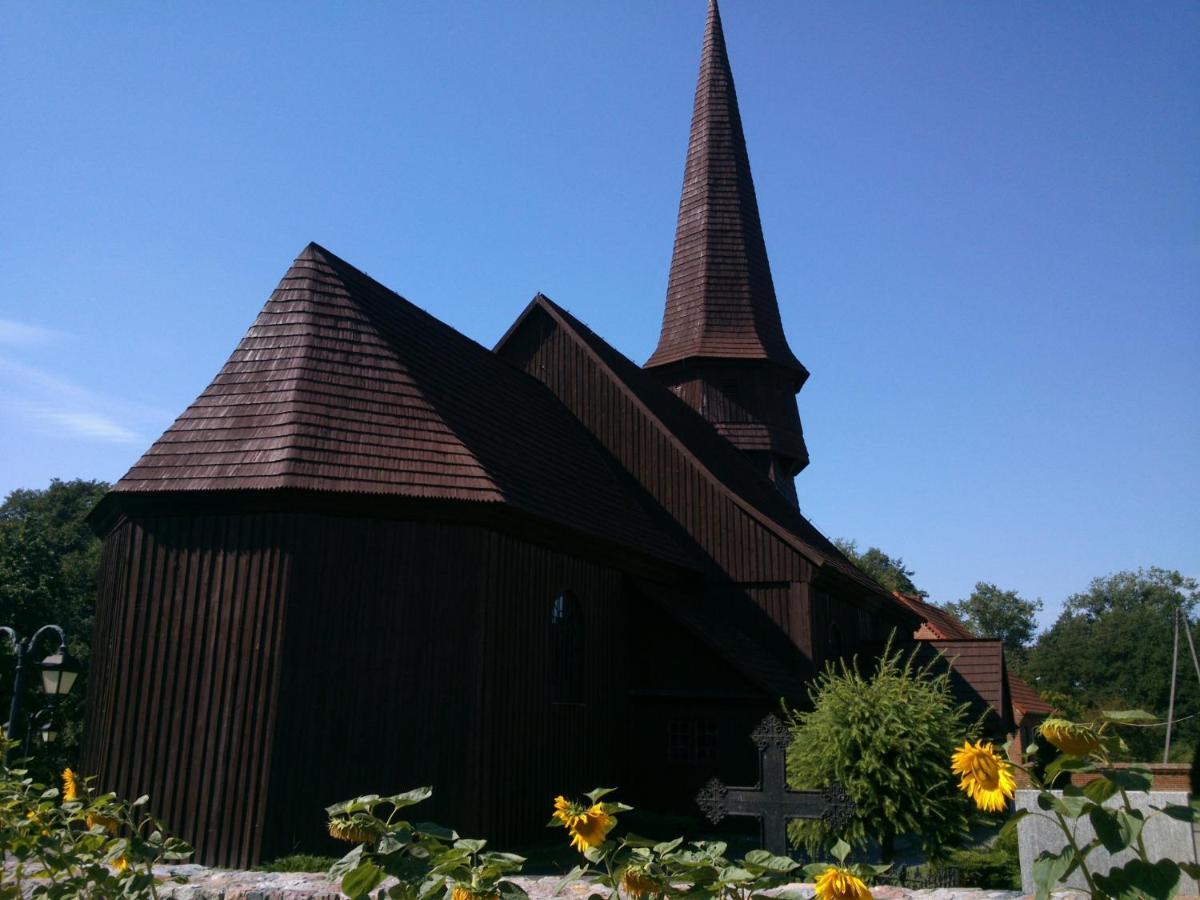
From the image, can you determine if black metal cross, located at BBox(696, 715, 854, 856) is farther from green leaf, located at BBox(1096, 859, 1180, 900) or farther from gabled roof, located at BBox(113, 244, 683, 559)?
green leaf, located at BBox(1096, 859, 1180, 900)

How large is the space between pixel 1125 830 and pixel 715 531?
590 inches

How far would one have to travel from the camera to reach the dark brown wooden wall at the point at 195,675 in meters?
11.0

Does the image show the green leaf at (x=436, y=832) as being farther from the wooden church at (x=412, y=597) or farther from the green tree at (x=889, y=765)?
the wooden church at (x=412, y=597)

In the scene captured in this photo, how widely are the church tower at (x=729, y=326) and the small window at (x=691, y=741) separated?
10140mm

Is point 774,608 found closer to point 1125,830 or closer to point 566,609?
point 566,609

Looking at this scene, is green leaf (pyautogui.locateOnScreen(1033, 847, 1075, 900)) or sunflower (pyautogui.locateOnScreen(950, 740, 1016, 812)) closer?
green leaf (pyautogui.locateOnScreen(1033, 847, 1075, 900))

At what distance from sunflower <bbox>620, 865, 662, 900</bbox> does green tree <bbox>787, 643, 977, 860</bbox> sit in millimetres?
7269

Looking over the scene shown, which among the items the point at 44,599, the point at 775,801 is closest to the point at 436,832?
the point at 775,801

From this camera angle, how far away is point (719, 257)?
27094mm

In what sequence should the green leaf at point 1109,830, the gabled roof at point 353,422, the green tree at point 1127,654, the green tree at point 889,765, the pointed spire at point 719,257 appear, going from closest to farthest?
1. the green leaf at point 1109,830
2. the green tree at point 889,765
3. the gabled roof at point 353,422
4. the pointed spire at point 719,257
5. the green tree at point 1127,654

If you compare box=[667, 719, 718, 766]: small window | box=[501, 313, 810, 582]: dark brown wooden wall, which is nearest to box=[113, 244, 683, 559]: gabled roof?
box=[501, 313, 810, 582]: dark brown wooden wall

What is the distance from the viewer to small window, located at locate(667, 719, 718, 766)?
15766 mm

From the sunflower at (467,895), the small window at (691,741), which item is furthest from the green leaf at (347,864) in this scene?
the small window at (691,741)

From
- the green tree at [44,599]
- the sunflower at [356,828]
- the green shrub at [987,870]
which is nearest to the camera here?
the sunflower at [356,828]
